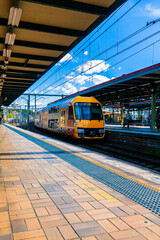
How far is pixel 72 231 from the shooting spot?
8.33 ft

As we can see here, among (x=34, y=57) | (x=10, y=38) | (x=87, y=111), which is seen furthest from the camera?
(x=87, y=111)

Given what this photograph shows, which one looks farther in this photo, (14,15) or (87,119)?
(87,119)

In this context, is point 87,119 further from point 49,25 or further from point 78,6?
point 78,6

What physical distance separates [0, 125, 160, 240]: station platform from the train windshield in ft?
27.8

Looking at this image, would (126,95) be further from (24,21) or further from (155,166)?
(24,21)

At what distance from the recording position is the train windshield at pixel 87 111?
13972mm

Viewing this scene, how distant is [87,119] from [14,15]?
885cm

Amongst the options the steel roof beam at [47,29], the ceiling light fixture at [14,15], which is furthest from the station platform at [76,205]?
the steel roof beam at [47,29]

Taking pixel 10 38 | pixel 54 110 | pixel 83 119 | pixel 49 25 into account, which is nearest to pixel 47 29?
pixel 49 25

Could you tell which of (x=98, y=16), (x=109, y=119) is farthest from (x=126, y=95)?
(x=109, y=119)

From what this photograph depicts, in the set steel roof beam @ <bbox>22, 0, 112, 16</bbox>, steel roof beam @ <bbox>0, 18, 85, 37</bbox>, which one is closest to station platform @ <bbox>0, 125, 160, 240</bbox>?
steel roof beam @ <bbox>22, 0, 112, 16</bbox>

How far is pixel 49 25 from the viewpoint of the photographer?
7.23m

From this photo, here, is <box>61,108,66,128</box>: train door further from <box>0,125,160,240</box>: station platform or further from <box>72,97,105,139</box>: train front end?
<box>0,125,160,240</box>: station platform

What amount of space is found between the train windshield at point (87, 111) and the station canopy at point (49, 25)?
4.03 meters
